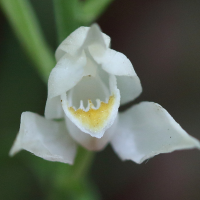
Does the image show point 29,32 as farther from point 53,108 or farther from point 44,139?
point 44,139

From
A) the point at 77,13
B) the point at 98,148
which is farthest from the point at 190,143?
the point at 77,13

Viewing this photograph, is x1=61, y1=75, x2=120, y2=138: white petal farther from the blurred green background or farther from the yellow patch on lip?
the blurred green background

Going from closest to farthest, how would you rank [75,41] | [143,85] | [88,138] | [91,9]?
1. [75,41]
2. [88,138]
3. [91,9]
4. [143,85]

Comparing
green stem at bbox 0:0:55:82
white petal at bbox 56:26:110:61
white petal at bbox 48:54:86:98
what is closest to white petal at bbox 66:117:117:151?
white petal at bbox 48:54:86:98

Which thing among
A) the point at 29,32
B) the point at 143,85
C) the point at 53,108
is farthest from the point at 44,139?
the point at 143,85

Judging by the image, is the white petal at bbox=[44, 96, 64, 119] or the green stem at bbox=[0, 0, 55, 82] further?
the green stem at bbox=[0, 0, 55, 82]

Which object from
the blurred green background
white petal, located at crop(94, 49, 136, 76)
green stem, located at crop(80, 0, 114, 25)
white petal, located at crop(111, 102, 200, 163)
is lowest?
the blurred green background

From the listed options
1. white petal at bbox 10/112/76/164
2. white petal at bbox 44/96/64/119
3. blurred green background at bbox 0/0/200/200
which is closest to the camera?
white petal at bbox 10/112/76/164

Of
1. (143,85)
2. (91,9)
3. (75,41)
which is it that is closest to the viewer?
(75,41)
